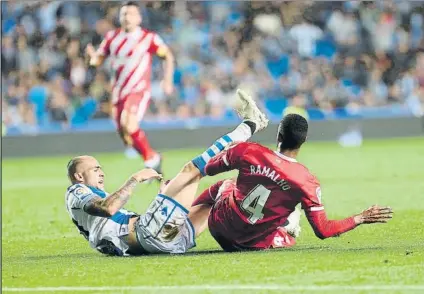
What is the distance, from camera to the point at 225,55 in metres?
27.7

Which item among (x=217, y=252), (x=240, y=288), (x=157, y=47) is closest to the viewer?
(x=240, y=288)

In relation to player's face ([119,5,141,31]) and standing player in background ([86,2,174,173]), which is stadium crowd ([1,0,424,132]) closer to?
standing player in background ([86,2,174,173])

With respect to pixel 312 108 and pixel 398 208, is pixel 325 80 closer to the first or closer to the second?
pixel 312 108

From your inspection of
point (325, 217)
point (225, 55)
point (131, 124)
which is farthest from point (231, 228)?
point (225, 55)

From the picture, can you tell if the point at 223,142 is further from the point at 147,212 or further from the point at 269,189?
the point at 147,212

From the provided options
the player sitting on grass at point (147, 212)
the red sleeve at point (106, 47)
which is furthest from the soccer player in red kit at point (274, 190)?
the red sleeve at point (106, 47)

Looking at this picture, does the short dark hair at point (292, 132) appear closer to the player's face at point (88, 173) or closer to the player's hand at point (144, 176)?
the player's hand at point (144, 176)

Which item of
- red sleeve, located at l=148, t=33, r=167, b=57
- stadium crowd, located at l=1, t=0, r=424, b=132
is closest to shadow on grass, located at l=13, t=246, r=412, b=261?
red sleeve, located at l=148, t=33, r=167, b=57

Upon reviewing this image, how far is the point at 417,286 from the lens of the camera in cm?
750

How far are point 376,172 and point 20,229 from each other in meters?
7.31

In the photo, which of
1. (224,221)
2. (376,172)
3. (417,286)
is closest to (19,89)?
(376,172)

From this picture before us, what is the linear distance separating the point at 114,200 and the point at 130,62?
359 inches

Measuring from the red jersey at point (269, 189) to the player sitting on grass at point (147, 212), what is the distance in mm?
271

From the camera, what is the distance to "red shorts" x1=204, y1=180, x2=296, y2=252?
9.13 metres
